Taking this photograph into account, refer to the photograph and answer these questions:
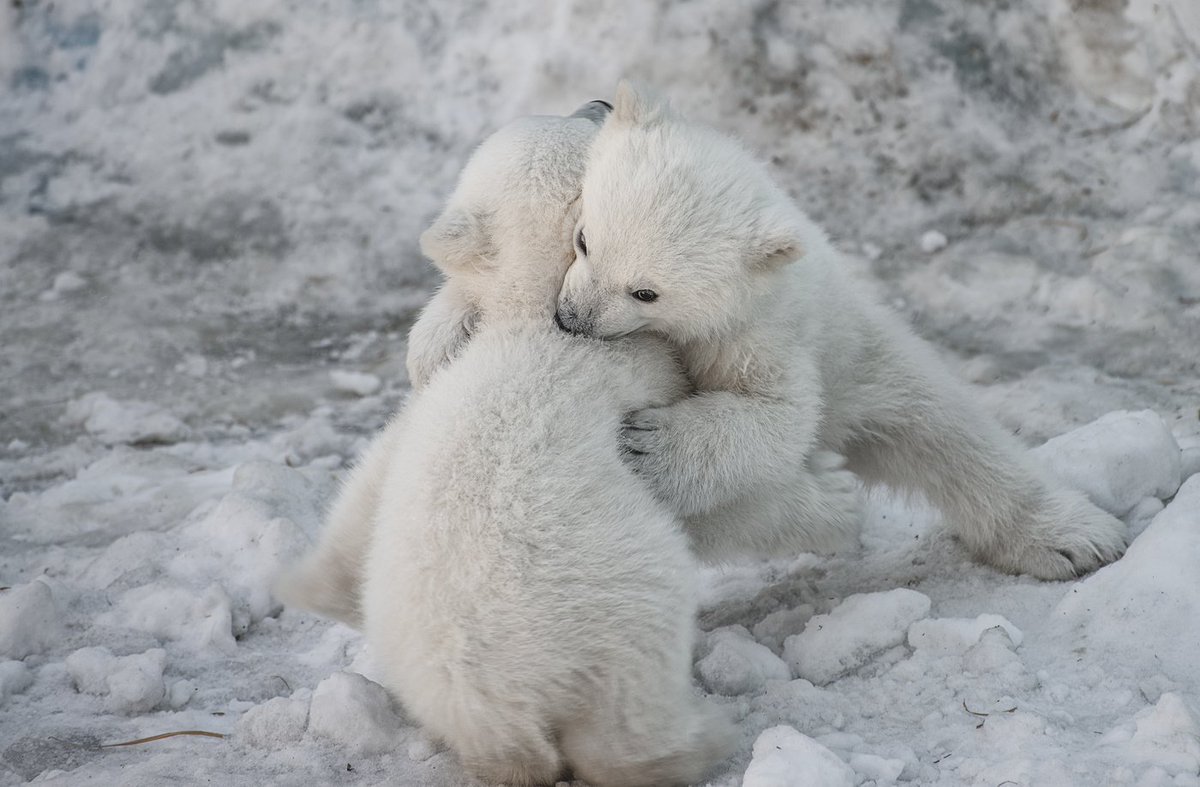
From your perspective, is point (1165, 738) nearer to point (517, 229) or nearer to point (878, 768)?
point (878, 768)

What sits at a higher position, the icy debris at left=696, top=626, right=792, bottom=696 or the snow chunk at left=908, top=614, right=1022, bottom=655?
the snow chunk at left=908, top=614, right=1022, bottom=655

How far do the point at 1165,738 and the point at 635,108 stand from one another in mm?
1985

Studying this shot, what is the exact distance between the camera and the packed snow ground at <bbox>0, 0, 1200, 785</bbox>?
10.6ft

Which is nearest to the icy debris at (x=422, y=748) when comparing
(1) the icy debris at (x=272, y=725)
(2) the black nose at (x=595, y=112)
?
(1) the icy debris at (x=272, y=725)

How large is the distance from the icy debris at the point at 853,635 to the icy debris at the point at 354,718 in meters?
1.08

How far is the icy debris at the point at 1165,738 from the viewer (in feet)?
8.79

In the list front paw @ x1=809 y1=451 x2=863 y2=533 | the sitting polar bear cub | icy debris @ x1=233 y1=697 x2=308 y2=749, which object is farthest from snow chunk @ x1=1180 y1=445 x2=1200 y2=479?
icy debris @ x1=233 y1=697 x2=308 y2=749

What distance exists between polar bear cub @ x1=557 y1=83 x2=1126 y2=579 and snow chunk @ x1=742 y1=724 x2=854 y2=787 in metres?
0.69

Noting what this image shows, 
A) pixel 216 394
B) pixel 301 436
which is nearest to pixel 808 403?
pixel 301 436

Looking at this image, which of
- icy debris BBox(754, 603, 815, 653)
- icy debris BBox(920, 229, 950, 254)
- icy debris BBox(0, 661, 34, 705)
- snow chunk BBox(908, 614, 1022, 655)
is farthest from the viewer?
icy debris BBox(920, 229, 950, 254)

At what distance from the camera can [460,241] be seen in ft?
11.3

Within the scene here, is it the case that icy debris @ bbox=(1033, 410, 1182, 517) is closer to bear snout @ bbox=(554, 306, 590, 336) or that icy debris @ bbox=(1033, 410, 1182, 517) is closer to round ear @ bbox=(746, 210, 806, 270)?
round ear @ bbox=(746, 210, 806, 270)

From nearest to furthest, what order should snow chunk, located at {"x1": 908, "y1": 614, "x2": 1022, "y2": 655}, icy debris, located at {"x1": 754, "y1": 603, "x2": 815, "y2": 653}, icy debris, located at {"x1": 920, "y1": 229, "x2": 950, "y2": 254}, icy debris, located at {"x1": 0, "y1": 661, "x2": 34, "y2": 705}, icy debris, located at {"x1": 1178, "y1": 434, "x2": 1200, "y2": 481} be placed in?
snow chunk, located at {"x1": 908, "y1": 614, "x2": 1022, "y2": 655} < icy debris, located at {"x1": 0, "y1": 661, "x2": 34, "y2": 705} < icy debris, located at {"x1": 754, "y1": 603, "x2": 815, "y2": 653} < icy debris, located at {"x1": 1178, "y1": 434, "x2": 1200, "y2": 481} < icy debris, located at {"x1": 920, "y1": 229, "x2": 950, "y2": 254}

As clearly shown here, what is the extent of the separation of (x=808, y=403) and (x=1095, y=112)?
169 inches
